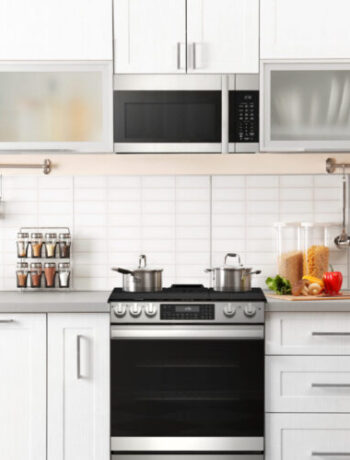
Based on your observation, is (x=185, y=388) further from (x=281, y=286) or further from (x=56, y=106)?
(x=56, y=106)

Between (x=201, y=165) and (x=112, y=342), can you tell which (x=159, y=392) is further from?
(x=201, y=165)

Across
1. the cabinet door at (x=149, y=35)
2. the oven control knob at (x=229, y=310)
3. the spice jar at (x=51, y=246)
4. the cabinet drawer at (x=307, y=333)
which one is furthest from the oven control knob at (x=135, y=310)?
the cabinet door at (x=149, y=35)

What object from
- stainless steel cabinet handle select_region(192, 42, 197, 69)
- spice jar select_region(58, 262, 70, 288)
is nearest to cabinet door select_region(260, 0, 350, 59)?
stainless steel cabinet handle select_region(192, 42, 197, 69)

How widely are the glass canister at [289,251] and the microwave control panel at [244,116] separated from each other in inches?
22.8

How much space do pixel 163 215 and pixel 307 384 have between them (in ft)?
3.96

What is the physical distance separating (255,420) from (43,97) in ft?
6.15

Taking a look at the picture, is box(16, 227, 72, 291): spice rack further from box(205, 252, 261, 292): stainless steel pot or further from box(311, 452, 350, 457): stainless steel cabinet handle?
box(311, 452, 350, 457): stainless steel cabinet handle

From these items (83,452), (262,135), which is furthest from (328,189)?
(83,452)

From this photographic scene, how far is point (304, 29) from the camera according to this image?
315 centimetres

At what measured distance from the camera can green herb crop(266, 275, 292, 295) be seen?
3.17 meters

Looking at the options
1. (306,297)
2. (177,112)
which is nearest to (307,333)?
(306,297)

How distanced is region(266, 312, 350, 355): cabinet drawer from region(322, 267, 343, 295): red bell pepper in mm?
258

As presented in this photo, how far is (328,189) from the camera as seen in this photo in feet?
11.6

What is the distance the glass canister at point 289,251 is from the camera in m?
3.34
